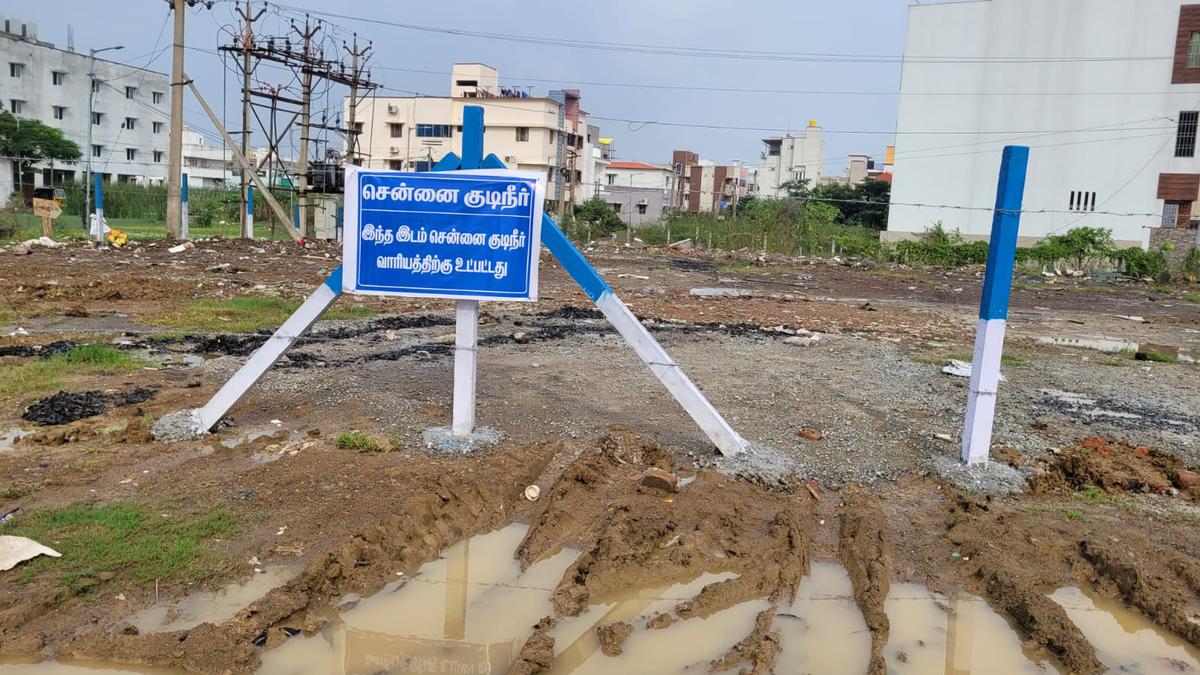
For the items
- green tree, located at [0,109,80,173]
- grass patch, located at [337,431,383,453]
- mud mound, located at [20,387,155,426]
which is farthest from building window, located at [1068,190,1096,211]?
green tree, located at [0,109,80,173]

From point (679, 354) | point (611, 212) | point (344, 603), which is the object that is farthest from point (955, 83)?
point (344, 603)

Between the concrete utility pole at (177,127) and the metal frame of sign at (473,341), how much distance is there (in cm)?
2267

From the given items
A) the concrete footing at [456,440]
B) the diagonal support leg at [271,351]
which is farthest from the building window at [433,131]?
the concrete footing at [456,440]

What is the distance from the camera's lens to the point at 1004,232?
563 centimetres

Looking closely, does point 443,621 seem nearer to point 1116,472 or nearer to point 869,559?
point 869,559

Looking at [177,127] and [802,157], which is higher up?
[802,157]

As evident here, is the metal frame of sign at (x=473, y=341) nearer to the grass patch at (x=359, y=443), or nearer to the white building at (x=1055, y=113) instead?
the grass patch at (x=359, y=443)

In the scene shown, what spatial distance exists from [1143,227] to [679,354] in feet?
115

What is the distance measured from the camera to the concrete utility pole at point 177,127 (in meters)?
26.3

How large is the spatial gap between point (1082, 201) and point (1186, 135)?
4.80m

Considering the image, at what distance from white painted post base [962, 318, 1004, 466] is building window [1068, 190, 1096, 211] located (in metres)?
40.4

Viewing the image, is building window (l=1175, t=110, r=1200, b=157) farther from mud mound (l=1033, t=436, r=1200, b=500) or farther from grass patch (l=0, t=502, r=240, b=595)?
grass patch (l=0, t=502, r=240, b=595)

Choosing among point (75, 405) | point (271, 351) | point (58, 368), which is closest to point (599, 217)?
point (58, 368)

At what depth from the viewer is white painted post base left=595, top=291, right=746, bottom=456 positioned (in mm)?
5840
